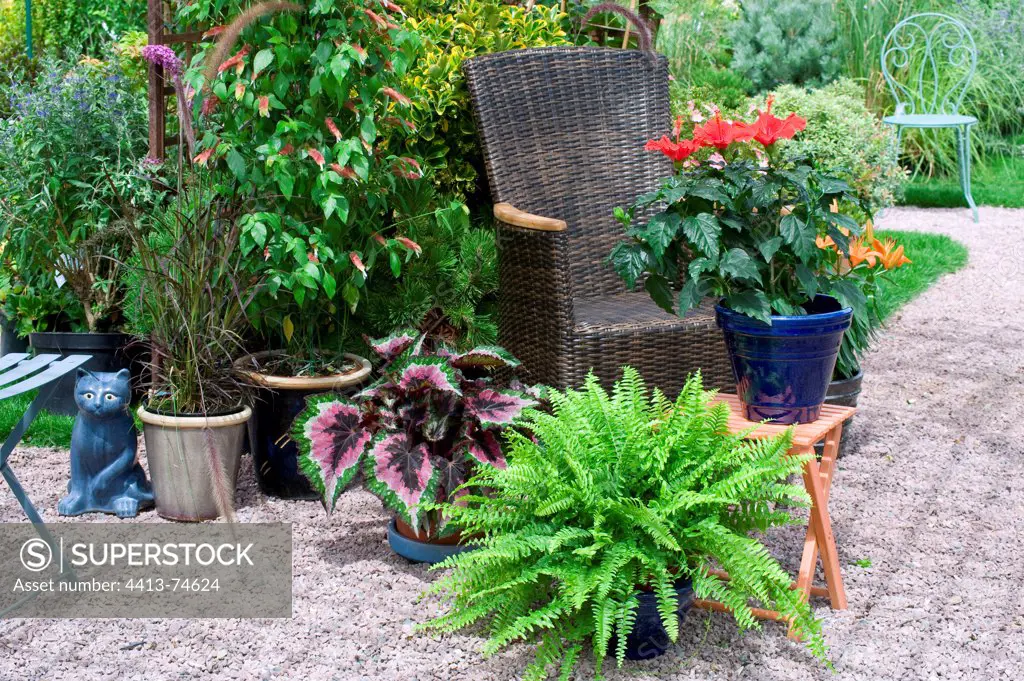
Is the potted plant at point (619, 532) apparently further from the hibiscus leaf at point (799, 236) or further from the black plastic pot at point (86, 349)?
the black plastic pot at point (86, 349)

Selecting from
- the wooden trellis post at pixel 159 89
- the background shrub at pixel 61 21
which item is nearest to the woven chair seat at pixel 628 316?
the wooden trellis post at pixel 159 89

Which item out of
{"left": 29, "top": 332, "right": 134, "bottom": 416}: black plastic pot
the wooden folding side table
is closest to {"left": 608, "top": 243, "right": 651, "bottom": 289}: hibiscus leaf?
the wooden folding side table

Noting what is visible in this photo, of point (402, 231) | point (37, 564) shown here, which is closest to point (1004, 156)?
point (402, 231)

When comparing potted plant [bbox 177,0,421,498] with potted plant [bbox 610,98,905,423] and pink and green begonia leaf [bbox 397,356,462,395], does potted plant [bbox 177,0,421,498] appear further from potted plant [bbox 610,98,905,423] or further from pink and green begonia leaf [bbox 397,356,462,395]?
potted plant [bbox 610,98,905,423]

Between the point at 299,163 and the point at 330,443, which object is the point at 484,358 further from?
the point at 299,163

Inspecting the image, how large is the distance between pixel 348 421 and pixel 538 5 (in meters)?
2.11

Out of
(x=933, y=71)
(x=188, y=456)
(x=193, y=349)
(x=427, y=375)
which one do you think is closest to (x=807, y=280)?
(x=427, y=375)

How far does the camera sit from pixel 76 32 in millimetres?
7852

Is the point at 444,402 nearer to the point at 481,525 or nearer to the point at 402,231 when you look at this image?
the point at 481,525

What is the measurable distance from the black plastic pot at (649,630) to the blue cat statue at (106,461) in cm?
145

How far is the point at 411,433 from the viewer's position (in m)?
2.60

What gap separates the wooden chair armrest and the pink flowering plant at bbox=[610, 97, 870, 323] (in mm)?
380

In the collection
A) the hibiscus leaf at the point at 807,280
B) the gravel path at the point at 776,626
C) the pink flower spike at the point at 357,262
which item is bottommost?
the gravel path at the point at 776,626

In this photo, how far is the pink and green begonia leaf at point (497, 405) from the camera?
8.39 feet
